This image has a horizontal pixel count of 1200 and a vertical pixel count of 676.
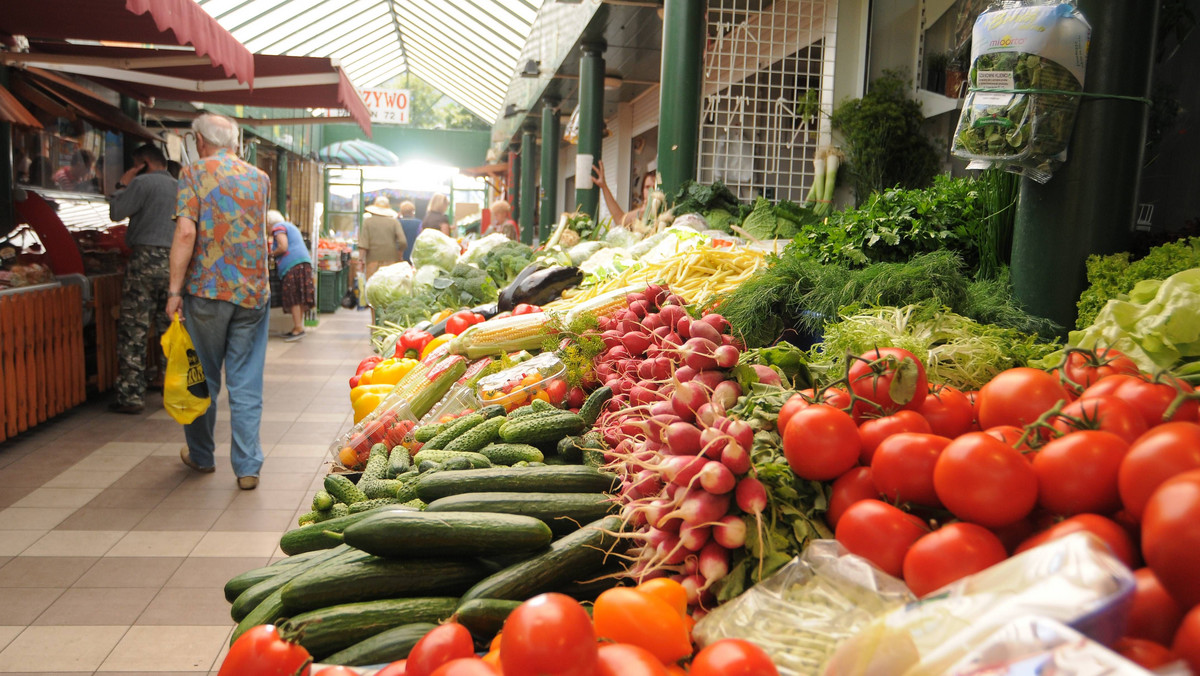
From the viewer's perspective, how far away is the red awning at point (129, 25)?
552 cm

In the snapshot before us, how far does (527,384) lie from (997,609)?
7.91ft

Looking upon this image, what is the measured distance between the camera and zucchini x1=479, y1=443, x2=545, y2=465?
8.48 ft

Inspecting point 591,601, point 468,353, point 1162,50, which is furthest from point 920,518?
point 1162,50

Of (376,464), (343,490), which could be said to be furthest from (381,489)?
(376,464)

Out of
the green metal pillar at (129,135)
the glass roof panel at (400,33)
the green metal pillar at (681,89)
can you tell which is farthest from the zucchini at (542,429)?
the glass roof panel at (400,33)

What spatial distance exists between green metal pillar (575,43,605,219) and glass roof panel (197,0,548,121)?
3.14 m

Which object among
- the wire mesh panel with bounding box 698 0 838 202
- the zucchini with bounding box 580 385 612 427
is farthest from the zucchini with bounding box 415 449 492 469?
the wire mesh panel with bounding box 698 0 838 202

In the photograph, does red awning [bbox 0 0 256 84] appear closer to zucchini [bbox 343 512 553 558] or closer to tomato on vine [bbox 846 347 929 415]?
zucchini [bbox 343 512 553 558]

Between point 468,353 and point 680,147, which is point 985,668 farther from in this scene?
point 680,147

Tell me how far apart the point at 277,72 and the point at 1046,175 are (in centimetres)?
753

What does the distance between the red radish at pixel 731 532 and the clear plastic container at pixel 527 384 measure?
5.19 feet

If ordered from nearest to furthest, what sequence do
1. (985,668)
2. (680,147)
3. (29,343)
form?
1. (985,668)
2. (29,343)
3. (680,147)

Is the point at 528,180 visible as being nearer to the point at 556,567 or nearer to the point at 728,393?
the point at 728,393

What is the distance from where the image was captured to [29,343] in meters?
6.30
